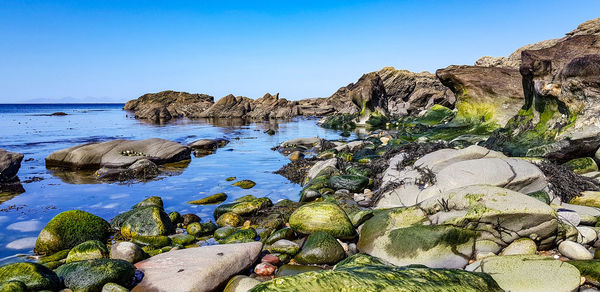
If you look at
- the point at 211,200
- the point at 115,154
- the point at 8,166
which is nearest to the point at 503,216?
the point at 211,200

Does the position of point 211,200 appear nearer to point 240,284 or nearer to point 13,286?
point 240,284

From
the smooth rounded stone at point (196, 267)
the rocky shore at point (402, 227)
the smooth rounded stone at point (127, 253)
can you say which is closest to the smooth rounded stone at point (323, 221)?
the rocky shore at point (402, 227)

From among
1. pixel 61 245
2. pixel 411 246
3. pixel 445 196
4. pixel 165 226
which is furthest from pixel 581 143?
pixel 61 245

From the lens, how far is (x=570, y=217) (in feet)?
17.0

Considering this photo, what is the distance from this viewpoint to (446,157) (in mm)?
7578

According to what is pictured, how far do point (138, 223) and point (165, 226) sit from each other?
0.48 metres

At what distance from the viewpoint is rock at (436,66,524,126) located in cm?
1521

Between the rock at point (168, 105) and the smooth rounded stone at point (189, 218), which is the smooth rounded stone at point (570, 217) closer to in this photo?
the smooth rounded stone at point (189, 218)

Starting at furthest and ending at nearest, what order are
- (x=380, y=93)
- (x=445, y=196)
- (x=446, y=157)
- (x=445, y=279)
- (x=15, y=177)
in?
(x=380, y=93), (x=15, y=177), (x=446, y=157), (x=445, y=196), (x=445, y=279)

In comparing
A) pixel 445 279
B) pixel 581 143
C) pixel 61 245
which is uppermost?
pixel 581 143

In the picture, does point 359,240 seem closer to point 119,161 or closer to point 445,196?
point 445,196

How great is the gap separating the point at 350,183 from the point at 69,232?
18.2ft

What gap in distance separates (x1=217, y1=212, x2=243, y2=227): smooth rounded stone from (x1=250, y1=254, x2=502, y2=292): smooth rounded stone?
411 cm

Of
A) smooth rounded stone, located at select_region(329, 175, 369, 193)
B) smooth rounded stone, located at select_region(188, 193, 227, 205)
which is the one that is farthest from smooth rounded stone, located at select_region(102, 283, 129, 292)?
smooth rounded stone, located at select_region(329, 175, 369, 193)
